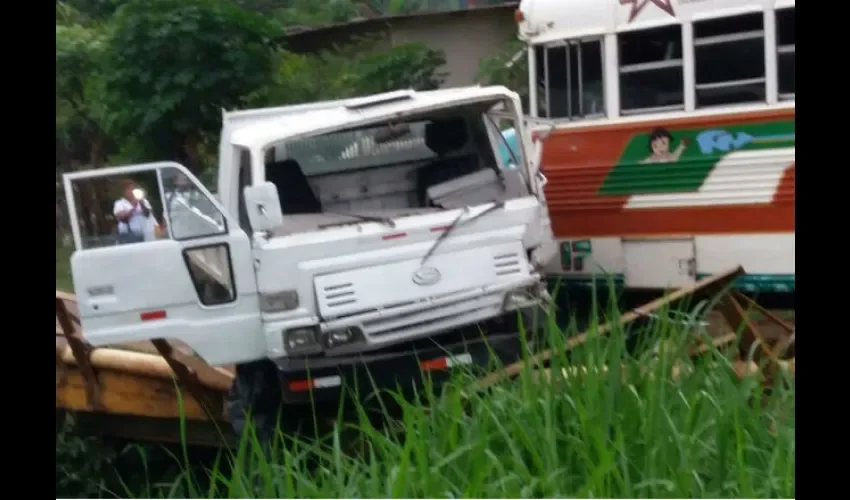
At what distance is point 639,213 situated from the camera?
733 centimetres

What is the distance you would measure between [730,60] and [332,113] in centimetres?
232

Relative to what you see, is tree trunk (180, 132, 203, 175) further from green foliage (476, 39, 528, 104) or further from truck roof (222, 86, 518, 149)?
green foliage (476, 39, 528, 104)

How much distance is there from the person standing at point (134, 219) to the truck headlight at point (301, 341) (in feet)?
2.69

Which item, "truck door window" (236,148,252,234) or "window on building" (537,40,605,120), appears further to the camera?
"window on building" (537,40,605,120)

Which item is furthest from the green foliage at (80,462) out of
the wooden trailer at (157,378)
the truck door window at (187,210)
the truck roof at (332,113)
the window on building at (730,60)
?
the window on building at (730,60)

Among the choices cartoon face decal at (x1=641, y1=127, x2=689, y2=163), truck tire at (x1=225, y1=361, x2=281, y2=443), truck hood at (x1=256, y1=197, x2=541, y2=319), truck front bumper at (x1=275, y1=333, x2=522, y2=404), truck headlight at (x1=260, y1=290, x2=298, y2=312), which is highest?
cartoon face decal at (x1=641, y1=127, x2=689, y2=163)

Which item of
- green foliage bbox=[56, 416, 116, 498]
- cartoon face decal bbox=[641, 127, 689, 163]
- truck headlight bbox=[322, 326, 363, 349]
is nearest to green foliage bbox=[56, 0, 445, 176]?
cartoon face decal bbox=[641, 127, 689, 163]

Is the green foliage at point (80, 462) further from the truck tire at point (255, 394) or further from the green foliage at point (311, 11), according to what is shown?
the green foliage at point (311, 11)

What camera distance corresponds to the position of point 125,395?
22.7ft

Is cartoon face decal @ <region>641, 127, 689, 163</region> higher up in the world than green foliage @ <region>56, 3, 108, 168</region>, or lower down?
lower down

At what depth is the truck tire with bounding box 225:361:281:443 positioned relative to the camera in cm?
594

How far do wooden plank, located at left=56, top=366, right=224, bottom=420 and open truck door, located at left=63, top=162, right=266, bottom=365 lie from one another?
867 mm

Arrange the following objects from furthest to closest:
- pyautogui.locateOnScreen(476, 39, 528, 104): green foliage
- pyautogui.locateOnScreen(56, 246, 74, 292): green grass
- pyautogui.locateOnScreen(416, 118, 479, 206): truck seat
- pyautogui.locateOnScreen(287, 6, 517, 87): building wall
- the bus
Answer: pyautogui.locateOnScreen(476, 39, 528, 104): green foliage, pyautogui.locateOnScreen(287, 6, 517, 87): building wall, pyautogui.locateOnScreen(416, 118, 479, 206): truck seat, the bus, pyautogui.locateOnScreen(56, 246, 74, 292): green grass

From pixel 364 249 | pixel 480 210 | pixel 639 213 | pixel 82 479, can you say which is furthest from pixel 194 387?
pixel 639 213
